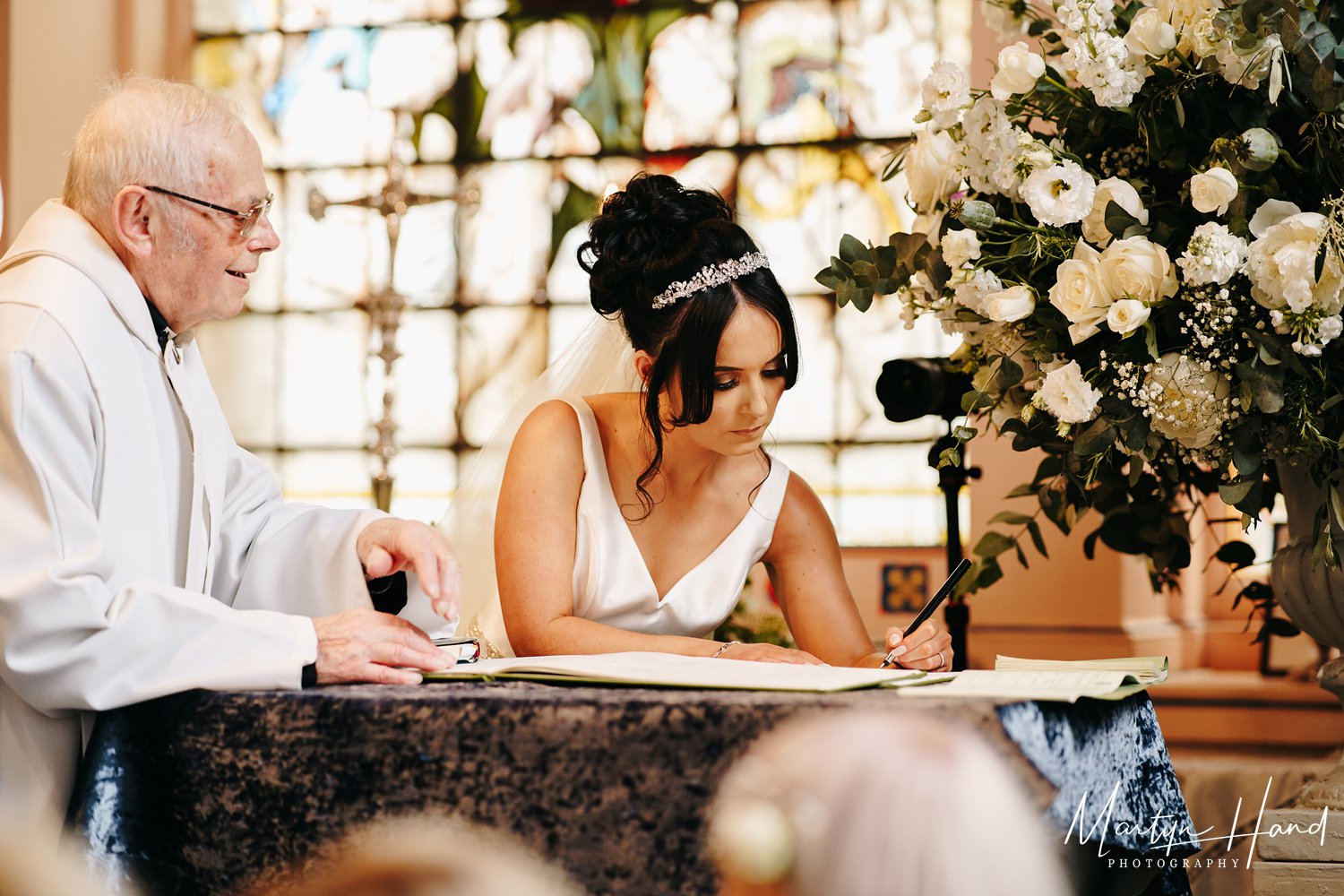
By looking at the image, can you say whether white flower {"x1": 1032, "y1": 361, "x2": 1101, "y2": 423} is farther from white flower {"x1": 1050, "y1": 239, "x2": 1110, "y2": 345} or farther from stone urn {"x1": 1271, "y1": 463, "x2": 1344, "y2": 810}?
stone urn {"x1": 1271, "y1": 463, "x2": 1344, "y2": 810}

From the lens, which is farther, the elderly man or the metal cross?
the metal cross

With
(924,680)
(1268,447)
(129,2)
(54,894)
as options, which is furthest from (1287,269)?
(129,2)

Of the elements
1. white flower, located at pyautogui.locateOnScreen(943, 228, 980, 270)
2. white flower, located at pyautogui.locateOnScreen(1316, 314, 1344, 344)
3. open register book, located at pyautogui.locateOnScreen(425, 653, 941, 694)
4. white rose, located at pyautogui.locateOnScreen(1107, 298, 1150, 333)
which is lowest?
open register book, located at pyautogui.locateOnScreen(425, 653, 941, 694)

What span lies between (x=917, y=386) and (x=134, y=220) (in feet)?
4.94

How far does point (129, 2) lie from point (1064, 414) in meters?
5.53

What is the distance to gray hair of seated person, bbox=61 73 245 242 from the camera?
6.52 feet

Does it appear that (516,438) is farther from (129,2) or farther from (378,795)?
(129,2)

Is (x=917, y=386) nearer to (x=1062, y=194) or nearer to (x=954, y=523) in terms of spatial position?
(x=954, y=523)

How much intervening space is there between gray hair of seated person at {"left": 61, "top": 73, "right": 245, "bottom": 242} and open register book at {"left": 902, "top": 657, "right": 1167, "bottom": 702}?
1286mm

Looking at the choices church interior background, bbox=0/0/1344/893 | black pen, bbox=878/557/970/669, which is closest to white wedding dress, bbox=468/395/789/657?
black pen, bbox=878/557/970/669

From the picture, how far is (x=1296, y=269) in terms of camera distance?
1830mm

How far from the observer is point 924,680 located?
4.93ft

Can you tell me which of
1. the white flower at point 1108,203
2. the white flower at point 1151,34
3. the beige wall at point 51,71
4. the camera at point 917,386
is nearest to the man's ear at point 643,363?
the camera at point 917,386

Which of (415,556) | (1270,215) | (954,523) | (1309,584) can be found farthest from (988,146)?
(415,556)
